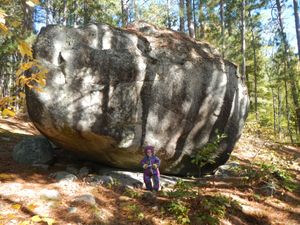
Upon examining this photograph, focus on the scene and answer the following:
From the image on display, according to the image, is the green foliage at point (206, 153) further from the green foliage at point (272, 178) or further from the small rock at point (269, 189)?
the small rock at point (269, 189)

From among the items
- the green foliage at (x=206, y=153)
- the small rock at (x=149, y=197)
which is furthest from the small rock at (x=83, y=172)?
the green foliage at (x=206, y=153)

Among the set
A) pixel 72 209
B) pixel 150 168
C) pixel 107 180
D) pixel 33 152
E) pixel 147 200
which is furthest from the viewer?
pixel 33 152

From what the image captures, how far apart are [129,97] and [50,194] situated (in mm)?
3001

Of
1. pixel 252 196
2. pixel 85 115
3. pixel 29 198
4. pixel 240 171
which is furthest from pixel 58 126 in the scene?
pixel 240 171

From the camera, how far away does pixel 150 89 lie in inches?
307

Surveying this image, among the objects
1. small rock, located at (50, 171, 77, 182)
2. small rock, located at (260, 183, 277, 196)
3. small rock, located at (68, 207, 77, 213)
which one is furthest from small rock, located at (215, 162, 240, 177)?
small rock, located at (68, 207, 77, 213)

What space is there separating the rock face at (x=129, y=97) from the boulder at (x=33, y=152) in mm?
666

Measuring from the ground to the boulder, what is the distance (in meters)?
0.22

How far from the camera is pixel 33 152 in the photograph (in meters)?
8.38

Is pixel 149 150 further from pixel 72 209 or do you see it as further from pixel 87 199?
pixel 72 209

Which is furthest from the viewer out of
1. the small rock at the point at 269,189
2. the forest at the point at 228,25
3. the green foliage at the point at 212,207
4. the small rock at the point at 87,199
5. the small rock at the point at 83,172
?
the forest at the point at 228,25

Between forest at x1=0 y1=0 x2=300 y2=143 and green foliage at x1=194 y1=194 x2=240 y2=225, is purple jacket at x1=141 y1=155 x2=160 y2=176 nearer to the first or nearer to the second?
green foliage at x1=194 y1=194 x2=240 y2=225

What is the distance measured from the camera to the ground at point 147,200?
5555mm

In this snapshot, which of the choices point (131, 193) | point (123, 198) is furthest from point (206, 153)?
point (123, 198)
